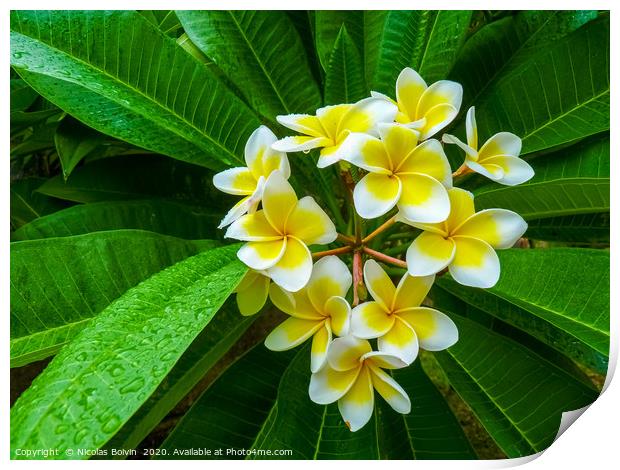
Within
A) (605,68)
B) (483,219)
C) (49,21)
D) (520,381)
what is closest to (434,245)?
(483,219)

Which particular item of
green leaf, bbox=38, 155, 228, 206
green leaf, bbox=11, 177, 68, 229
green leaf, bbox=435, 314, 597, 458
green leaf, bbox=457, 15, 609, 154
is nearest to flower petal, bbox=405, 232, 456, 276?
green leaf, bbox=435, 314, 597, 458

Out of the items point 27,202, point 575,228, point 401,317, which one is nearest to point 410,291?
point 401,317

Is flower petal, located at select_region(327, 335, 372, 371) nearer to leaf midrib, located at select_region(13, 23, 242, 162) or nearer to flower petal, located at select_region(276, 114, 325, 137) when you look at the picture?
flower petal, located at select_region(276, 114, 325, 137)

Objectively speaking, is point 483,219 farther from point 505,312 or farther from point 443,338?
point 505,312

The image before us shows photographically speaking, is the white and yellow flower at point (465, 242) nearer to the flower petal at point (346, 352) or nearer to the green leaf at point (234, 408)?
the flower petal at point (346, 352)

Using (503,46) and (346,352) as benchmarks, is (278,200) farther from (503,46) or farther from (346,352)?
(503,46)

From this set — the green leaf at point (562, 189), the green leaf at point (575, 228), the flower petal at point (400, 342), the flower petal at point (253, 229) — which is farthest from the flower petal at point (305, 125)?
the green leaf at point (575, 228)
